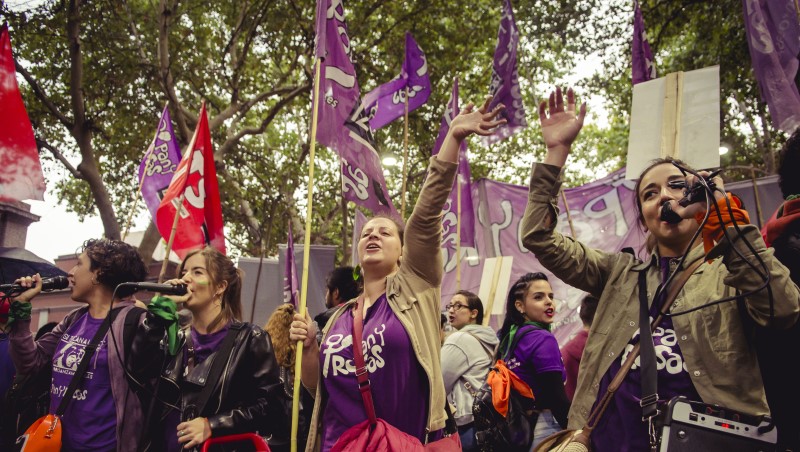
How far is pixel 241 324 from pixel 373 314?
980 millimetres

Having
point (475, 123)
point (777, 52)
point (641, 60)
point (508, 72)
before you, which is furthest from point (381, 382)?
point (508, 72)

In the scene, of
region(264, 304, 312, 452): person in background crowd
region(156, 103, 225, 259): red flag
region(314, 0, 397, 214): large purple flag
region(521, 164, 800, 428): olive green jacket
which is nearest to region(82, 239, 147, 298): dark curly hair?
region(264, 304, 312, 452): person in background crowd

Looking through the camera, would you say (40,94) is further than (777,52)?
Yes

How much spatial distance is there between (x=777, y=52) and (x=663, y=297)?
12.5ft

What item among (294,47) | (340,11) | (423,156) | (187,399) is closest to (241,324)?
(187,399)

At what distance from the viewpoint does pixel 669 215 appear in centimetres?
191

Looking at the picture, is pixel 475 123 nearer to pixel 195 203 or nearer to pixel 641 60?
pixel 641 60

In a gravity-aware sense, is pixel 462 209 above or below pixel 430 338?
above

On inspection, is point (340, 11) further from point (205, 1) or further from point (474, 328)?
point (205, 1)

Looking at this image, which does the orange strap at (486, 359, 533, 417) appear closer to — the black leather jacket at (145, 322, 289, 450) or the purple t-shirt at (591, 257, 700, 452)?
the black leather jacket at (145, 322, 289, 450)

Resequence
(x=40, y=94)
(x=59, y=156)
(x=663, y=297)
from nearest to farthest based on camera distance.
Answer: (x=663, y=297), (x=40, y=94), (x=59, y=156)

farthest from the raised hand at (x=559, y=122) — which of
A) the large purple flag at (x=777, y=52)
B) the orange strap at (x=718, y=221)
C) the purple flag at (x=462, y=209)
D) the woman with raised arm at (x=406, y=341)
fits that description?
the purple flag at (x=462, y=209)

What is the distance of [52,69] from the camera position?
11.5 meters

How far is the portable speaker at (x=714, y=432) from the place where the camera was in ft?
5.36
